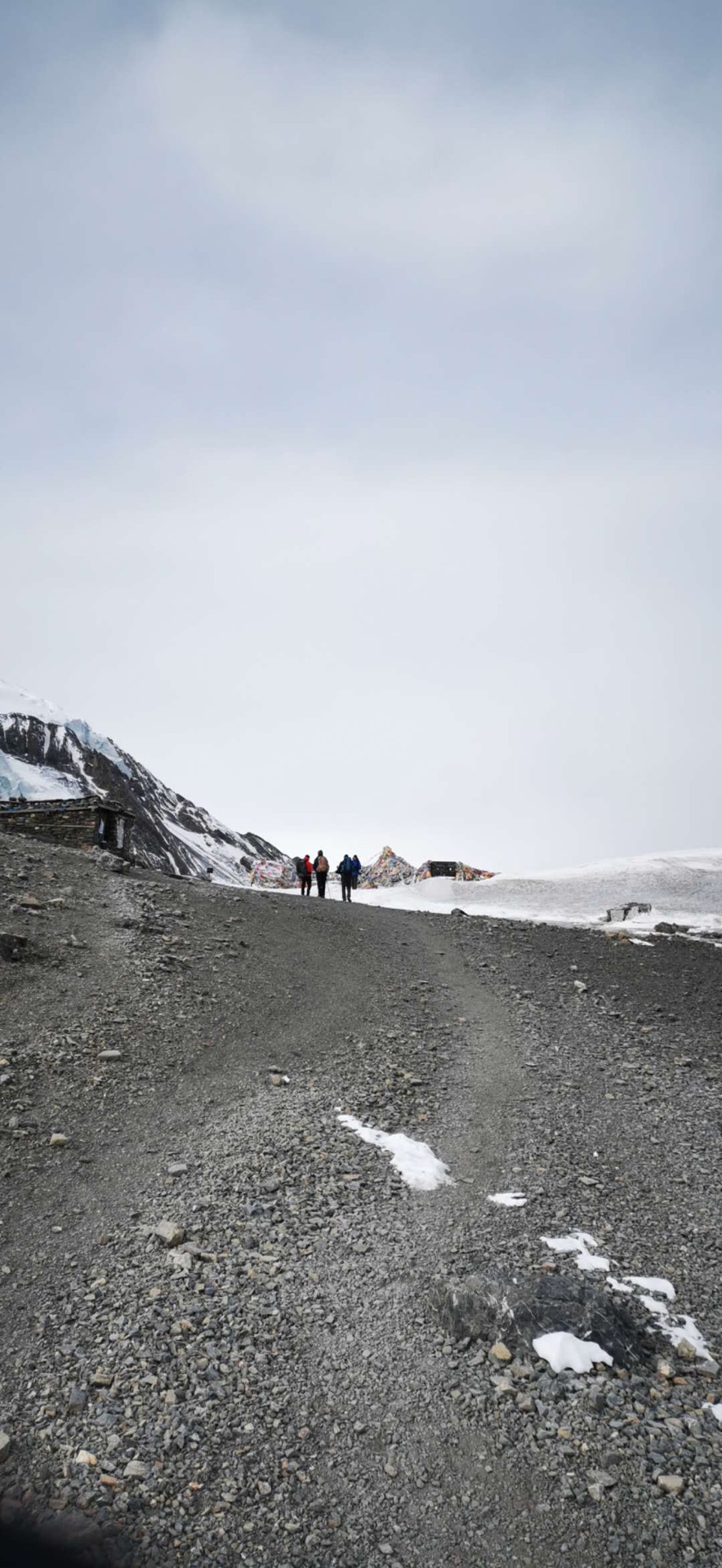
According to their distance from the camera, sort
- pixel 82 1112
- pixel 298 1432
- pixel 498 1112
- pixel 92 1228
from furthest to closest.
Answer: pixel 498 1112 < pixel 82 1112 < pixel 92 1228 < pixel 298 1432

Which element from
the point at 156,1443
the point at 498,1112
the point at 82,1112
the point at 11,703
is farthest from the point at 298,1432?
the point at 11,703

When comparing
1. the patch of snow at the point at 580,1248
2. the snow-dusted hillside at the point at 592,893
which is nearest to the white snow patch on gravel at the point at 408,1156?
the patch of snow at the point at 580,1248

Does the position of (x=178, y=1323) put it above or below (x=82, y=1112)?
below

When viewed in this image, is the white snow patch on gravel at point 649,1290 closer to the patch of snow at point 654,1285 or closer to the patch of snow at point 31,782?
the patch of snow at point 654,1285

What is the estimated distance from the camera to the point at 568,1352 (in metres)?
5.45

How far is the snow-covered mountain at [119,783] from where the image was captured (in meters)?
75.9

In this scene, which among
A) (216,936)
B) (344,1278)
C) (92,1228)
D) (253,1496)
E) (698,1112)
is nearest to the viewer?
(253,1496)

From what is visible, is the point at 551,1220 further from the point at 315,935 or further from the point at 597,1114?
the point at 315,935

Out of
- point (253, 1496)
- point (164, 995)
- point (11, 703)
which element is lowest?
point (253, 1496)

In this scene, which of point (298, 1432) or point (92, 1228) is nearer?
point (298, 1432)

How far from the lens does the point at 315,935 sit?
2003cm

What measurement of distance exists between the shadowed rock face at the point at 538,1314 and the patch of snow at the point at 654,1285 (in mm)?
443

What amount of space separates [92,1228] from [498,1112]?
5367 millimetres

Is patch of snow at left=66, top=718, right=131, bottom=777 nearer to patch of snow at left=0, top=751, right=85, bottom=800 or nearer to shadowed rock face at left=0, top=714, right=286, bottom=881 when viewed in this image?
shadowed rock face at left=0, top=714, right=286, bottom=881
